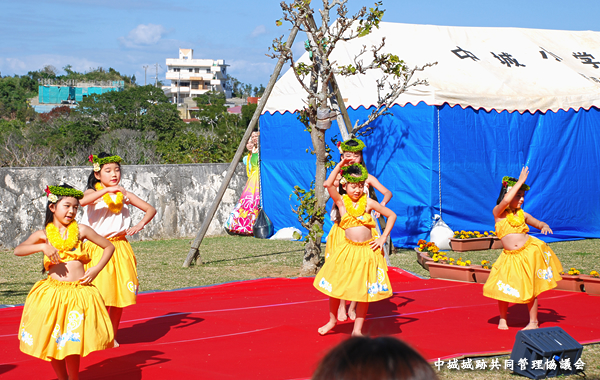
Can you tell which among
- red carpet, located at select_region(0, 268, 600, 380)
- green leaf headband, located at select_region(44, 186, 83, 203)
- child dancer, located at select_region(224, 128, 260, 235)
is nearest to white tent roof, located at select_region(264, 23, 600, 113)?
child dancer, located at select_region(224, 128, 260, 235)

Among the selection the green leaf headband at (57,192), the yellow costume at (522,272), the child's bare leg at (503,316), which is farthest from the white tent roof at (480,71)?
the green leaf headband at (57,192)

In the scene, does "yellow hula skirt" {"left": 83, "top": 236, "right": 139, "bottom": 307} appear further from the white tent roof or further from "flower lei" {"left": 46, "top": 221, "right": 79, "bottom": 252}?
the white tent roof

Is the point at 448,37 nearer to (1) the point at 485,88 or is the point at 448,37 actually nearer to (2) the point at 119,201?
(1) the point at 485,88

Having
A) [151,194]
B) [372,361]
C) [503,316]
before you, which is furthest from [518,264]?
[151,194]

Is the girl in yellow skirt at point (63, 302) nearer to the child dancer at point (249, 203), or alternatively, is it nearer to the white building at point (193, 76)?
the child dancer at point (249, 203)

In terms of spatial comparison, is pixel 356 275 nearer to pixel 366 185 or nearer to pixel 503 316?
pixel 366 185

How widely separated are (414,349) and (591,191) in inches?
459

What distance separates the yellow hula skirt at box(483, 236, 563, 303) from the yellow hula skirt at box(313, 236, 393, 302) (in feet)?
3.38

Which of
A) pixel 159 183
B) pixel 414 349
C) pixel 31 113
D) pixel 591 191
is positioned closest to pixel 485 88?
pixel 591 191

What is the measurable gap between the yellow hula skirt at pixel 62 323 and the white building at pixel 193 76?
98855 millimetres

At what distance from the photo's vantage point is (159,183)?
1182 cm

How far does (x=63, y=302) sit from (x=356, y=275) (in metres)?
2.23

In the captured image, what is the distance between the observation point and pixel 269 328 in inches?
203

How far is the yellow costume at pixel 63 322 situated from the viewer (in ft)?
11.4
